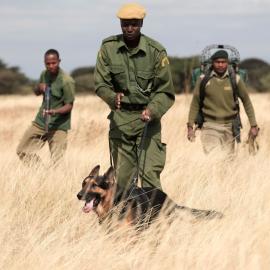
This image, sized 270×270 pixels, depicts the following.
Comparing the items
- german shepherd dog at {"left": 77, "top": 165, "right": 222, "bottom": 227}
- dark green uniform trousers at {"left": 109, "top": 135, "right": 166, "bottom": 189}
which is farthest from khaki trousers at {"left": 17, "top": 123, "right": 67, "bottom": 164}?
german shepherd dog at {"left": 77, "top": 165, "right": 222, "bottom": 227}

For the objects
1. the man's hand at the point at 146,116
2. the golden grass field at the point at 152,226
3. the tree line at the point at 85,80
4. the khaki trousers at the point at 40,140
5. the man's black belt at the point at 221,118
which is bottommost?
the tree line at the point at 85,80

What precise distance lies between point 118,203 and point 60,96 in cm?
442

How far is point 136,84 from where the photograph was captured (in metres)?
6.82

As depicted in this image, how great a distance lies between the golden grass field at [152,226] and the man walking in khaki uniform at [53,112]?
441mm

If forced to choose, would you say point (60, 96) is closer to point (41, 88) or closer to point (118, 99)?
point (41, 88)

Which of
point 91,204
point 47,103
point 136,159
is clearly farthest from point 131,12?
point 47,103

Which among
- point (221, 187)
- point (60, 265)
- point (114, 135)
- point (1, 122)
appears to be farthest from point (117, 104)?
point (1, 122)

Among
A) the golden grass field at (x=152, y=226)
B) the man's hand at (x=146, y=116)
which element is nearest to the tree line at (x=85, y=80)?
the golden grass field at (x=152, y=226)

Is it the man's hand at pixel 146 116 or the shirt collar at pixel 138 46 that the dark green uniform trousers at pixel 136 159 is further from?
the shirt collar at pixel 138 46

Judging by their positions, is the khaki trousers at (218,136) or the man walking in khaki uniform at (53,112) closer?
the khaki trousers at (218,136)

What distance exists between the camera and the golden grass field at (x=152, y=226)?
16.8 ft

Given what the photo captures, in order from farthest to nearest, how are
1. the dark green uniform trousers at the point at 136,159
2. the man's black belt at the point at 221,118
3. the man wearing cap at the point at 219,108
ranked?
the man's black belt at the point at 221,118 < the man wearing cap at the point at 219,108 < the dark green uniform trousers at the point at 136,159

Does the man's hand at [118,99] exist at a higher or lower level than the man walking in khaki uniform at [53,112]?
higher

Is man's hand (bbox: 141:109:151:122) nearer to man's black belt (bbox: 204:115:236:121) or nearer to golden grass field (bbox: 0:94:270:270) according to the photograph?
golden grass field (bbox: 0:94:270:270)
